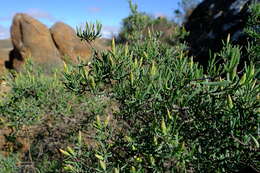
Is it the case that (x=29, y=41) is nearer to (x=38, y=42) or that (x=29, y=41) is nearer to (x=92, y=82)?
(x=38, y=42)

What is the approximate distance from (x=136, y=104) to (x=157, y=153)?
1.27 ft

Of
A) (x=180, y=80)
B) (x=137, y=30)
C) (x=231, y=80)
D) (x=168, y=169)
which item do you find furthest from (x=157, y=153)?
(x=137, y=30)

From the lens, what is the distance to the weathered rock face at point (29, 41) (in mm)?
18016

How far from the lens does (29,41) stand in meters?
18.3

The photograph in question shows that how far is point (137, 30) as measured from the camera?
598 centimetres

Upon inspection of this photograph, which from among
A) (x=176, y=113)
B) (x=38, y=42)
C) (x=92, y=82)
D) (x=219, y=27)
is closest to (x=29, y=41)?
(x=38, y=42)

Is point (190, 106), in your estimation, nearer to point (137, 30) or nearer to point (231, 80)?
point (231, 80)

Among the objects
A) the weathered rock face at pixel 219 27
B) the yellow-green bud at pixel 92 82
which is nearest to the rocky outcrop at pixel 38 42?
the weathered rock face at pixel 219 27

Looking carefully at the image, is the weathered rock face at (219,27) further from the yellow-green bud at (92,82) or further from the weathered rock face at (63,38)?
the weathered rock face at (63,38)

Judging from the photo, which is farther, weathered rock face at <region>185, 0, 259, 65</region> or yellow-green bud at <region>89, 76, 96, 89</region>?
weathered rock face at <region>185, 0, 259, 65</region>

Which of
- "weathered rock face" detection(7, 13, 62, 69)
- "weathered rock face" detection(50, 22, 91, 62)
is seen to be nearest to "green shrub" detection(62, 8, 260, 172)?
"weathered rock face" detection(7, 13, 62, 69)

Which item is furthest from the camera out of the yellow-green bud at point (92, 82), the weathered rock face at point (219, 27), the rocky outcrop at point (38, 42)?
the rocky outcrop at point (38, 42)

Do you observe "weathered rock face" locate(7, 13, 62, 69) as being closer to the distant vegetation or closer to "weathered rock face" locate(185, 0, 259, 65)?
"weathered rock face" locate(185, 0, 259, 65)

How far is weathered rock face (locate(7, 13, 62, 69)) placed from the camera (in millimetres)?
18016
